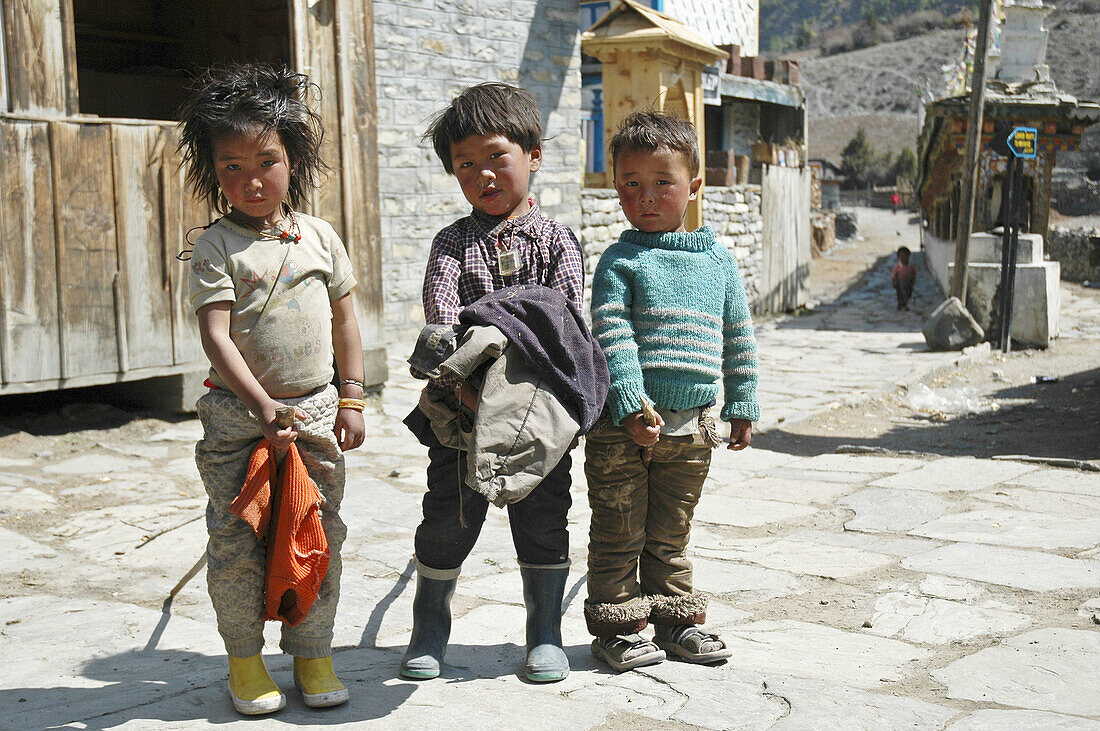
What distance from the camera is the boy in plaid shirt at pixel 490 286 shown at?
257 cm

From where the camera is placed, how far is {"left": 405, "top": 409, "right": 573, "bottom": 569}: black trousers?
263cm

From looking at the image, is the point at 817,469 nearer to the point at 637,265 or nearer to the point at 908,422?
the point at 908,422

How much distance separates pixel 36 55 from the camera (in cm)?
527

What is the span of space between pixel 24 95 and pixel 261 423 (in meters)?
3.88

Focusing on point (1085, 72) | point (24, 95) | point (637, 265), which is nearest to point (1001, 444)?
point (637, 265)

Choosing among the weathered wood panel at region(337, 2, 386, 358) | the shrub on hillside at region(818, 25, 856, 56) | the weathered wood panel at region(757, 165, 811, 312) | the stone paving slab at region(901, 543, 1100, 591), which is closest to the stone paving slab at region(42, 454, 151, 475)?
the weathered wood panel at region(337, 2, 386, 358)

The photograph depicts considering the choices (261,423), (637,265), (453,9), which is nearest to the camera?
(261,423)

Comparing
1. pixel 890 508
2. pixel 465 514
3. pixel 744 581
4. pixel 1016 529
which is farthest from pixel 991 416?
pixel 465 514

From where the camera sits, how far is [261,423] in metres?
2.35

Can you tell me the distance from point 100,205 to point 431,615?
3933mm

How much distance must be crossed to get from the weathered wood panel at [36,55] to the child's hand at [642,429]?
4249 millimetres

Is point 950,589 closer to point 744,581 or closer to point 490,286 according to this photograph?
point 744,581

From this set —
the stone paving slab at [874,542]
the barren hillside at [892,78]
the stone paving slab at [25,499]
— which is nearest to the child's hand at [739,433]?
the stone paving slab at [874,542]

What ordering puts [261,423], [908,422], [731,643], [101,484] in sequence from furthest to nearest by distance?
1. [908,422]
2. [101,484]
3. [731,643]
4. [261,423]
